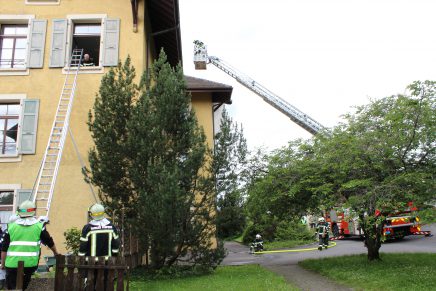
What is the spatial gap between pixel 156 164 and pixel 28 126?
566 cm

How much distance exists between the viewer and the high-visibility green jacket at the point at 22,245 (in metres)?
5.94

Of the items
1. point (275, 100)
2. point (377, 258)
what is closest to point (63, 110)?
point (377, 258)

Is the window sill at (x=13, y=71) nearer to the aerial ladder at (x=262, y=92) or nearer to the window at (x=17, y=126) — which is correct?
the window at (x=17, y=126)

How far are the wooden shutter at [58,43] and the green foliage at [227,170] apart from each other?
6.28m

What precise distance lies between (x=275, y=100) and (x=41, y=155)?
21207mm

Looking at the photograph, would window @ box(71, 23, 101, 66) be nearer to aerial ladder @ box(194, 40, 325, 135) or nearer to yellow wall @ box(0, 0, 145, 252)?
yellow wall @ box(0, 0, 145, 252)

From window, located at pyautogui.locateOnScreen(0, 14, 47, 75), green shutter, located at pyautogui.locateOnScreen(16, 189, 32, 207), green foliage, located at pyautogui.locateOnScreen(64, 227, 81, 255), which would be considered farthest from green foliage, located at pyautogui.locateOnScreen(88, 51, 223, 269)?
window, located at pyautogui.locateOnScreen(0, 14, 47, 75)

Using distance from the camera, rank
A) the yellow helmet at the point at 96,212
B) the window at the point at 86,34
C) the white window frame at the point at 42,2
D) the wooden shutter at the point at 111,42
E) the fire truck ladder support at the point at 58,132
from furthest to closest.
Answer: the window at the point at 86,34, the white window frame at the point at 42,2, the wooden shutter at the point at 111,42, the fire truck ladder support at the point at 58,132, the yellow helmet at the point at 96,212

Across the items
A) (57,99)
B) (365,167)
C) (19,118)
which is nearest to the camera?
(365,167)

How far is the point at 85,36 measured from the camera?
1452cm

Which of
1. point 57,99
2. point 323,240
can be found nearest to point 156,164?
point 57,99

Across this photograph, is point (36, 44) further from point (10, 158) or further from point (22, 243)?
point (22, 243)

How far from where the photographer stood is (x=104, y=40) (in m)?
13.9

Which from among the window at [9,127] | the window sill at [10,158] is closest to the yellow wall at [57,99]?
the window sill at [10,158]
